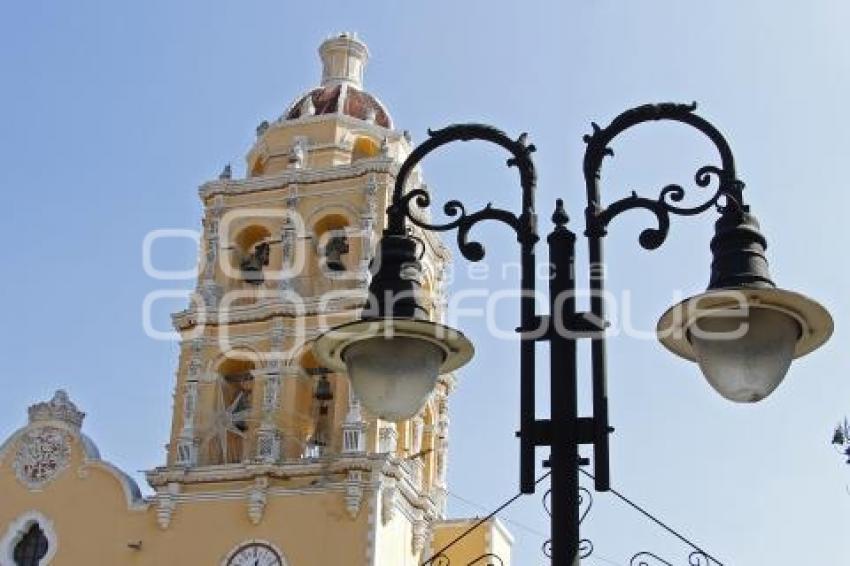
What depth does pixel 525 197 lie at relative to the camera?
4.46 metres

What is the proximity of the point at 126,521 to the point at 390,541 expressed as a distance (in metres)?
3.80

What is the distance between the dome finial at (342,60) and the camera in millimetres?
22016

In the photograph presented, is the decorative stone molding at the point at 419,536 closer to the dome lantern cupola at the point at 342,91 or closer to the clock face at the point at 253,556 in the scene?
the clock face at the point at 253,556

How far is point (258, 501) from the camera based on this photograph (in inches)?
683

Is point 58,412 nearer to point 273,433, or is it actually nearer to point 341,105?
point 273,433

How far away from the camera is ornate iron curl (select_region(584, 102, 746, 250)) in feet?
14.3

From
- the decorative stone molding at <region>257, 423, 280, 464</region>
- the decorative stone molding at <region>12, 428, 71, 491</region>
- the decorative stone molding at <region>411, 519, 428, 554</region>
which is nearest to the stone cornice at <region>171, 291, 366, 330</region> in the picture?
the decorative stone molding at <region>257, 423, 280, 464</region>

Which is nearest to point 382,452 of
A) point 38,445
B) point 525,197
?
point 38,445

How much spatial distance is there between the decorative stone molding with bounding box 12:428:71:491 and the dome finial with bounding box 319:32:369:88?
7.13 m

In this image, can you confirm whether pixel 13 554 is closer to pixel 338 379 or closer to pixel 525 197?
pixel 338 379

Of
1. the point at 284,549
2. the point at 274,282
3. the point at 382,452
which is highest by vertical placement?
the point at 274,282

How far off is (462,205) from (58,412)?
15633mm

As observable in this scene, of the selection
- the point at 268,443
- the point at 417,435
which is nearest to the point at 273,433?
the point at 268,443

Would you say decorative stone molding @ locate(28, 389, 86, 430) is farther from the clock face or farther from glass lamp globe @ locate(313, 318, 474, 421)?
glass lamp globe @ locate(313, 318, 474, 421)
